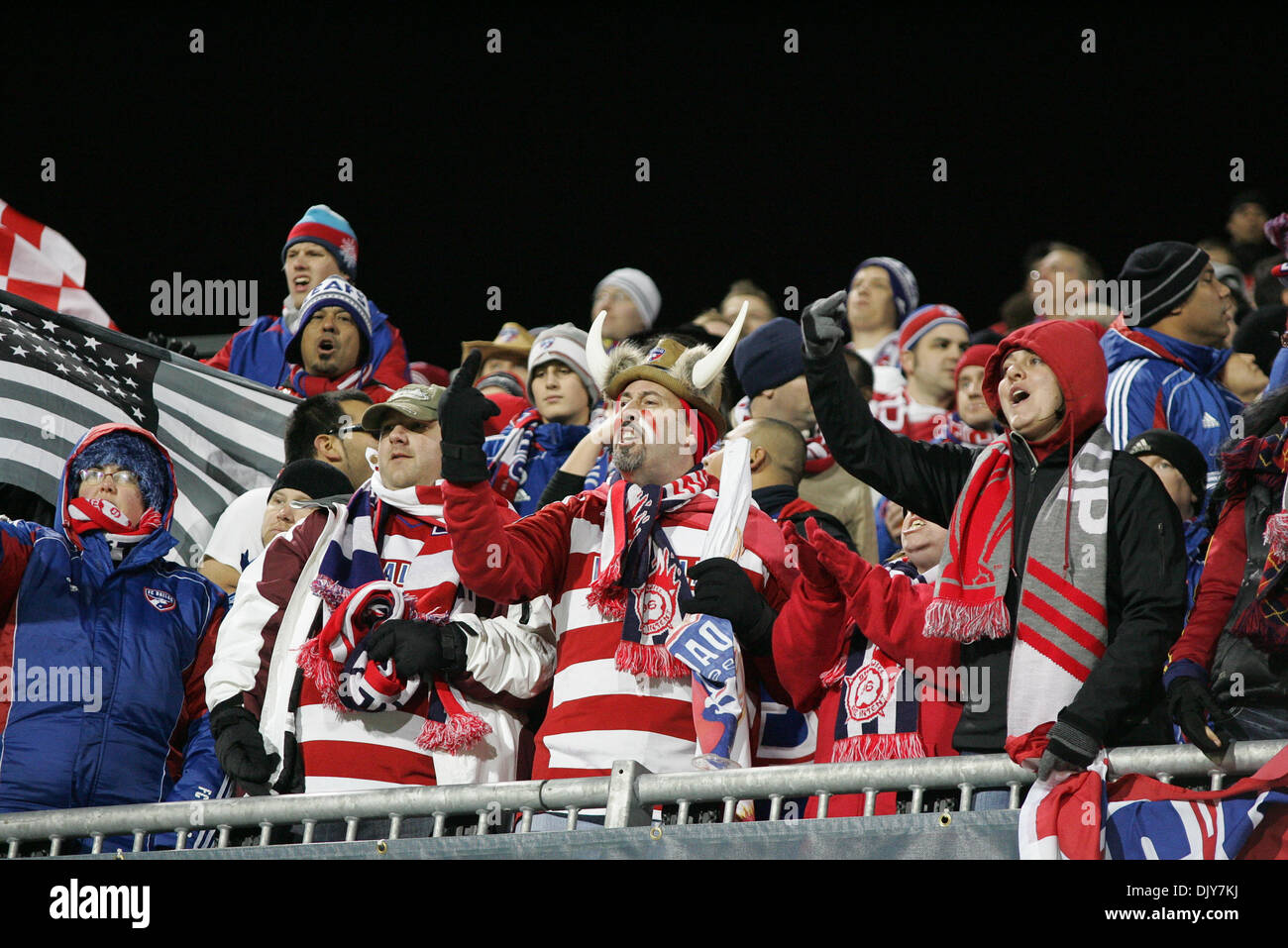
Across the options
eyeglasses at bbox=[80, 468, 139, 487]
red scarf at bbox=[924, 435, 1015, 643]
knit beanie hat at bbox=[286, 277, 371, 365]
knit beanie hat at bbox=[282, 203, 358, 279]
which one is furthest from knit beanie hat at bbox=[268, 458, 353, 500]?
red scarf at bbox=[924, 435, 1015, 643]

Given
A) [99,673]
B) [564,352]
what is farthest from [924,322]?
[99,673]

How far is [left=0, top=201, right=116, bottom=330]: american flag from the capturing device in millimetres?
8203

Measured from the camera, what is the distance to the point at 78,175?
11.7 metres

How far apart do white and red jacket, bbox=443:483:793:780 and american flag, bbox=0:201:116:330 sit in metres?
4.06

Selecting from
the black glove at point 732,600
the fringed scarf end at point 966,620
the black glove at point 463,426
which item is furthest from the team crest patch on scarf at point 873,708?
the black glove at point 463,426

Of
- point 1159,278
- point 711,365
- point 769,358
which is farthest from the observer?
point 769,358

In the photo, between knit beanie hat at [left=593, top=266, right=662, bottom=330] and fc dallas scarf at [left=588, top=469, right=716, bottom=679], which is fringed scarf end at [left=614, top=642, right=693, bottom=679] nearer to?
fc dallas scarf at [left=588, top=469, right=716, bottom=679]

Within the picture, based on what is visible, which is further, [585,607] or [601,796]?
[585,607]

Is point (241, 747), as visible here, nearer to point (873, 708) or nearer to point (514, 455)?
point (873, 708)

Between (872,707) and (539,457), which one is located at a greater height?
(539,457)

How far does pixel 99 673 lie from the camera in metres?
5.33

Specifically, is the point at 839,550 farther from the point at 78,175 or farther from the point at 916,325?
the point at 78,175

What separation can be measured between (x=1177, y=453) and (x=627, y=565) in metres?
1.92
